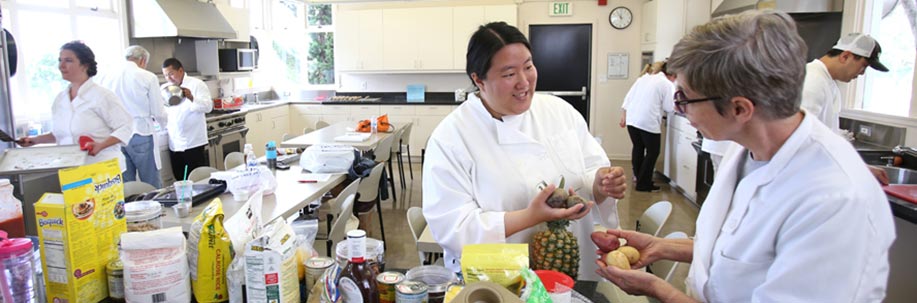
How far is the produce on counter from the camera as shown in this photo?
1.55 m

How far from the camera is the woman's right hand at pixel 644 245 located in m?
1.54

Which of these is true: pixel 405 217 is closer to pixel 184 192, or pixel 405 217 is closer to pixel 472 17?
pixel 184 192

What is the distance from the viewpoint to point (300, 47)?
8.73 m

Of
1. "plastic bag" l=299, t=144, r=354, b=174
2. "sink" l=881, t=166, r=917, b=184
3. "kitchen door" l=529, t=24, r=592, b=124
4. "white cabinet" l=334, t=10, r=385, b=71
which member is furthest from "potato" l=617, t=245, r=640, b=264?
"white cabinet" l=334, t=10, r=385, b=71

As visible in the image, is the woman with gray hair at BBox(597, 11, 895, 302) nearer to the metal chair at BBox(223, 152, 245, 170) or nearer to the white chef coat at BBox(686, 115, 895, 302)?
the white chef coat at BBox(686, 115, 895, 302)

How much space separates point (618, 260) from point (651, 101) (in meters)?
4.65

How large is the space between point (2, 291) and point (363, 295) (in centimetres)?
74

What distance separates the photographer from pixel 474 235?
1.63 meters

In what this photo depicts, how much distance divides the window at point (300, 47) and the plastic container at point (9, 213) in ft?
24.1

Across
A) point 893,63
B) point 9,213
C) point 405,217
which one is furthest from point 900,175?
point 9,213

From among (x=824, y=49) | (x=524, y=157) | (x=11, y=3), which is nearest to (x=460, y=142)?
(x=524, y=157)

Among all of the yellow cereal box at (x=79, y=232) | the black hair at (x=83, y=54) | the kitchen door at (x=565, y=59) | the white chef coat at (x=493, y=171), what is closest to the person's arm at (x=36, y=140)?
the black hair at (x=83, y=54)

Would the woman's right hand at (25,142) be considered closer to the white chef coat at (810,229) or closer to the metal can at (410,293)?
the metal can at (410,293)

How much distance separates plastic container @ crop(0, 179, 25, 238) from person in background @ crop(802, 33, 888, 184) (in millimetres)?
3403
